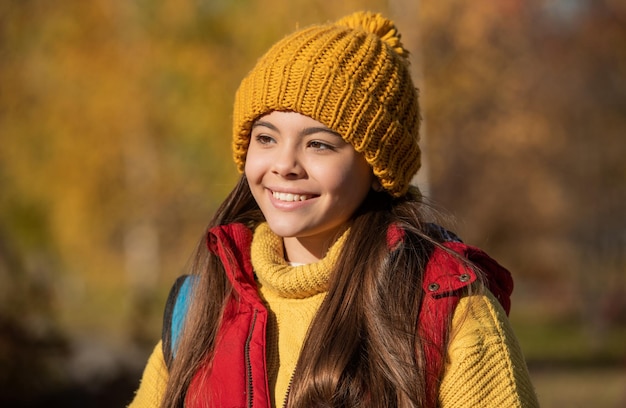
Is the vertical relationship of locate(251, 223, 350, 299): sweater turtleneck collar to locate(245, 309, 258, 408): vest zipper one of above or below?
above

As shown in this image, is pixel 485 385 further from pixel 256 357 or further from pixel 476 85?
pixel 476 85

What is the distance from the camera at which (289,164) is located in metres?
2.80

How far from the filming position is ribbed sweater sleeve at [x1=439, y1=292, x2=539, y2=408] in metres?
2.55

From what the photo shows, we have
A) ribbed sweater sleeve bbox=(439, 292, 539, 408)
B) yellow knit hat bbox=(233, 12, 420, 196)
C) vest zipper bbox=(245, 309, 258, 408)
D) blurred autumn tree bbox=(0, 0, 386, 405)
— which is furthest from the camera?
blurred autumn tree bbox=(0, 0, 386, 405)

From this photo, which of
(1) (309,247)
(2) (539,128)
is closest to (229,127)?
(2) (539,128)

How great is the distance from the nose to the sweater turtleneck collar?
0.29m

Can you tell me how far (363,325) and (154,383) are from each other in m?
0.83

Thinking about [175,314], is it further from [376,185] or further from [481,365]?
[481,365]

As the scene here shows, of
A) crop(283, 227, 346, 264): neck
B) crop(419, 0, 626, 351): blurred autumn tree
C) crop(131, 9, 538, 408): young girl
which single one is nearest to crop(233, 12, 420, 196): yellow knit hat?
crop(131, 9, 538, 408): young girl

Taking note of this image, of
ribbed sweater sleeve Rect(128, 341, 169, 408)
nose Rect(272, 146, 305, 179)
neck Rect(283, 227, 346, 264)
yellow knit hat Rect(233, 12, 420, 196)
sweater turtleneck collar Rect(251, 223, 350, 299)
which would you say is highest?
yellow knit hat Rect(233, 12, 420, 196)

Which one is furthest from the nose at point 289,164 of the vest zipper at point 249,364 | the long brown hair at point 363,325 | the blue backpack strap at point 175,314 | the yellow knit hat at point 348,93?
the blue backpack strap at point 175,314

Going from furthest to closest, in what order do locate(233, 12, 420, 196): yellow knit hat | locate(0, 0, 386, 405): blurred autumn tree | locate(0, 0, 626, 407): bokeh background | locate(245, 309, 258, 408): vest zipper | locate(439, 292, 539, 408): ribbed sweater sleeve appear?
locate(0, 0, 626, 407): bokeh background
locate(0, 0, 386, 405): blurred autumn tree
locate(233, 12, 420, 196): yellow knit hat
locate(245, 309, 258, 408): vest zipper
locate(439, 292, 539, 408): ribbed sweater sleeve

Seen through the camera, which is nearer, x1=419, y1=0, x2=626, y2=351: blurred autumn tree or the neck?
the neck

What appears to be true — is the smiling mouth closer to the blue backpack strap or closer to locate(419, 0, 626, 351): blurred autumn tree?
the blue backpack strap
